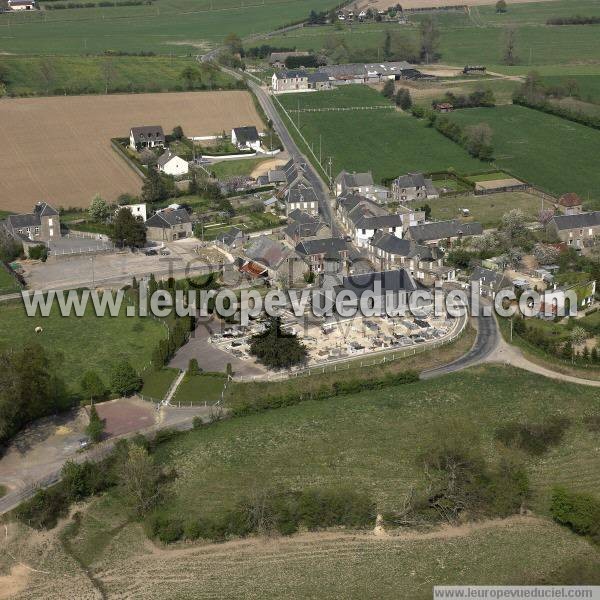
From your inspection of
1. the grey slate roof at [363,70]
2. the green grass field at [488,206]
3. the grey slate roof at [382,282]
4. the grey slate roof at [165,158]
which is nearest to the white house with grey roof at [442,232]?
the green grass field at [488,206]

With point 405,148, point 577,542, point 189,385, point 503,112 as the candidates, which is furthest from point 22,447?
point 503,112

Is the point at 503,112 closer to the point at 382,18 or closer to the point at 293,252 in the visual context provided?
the point at 293,252

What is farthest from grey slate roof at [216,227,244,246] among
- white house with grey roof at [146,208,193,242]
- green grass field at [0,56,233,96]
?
green grass field at [0,56,233,96]

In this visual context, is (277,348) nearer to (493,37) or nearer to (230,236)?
(230,236)

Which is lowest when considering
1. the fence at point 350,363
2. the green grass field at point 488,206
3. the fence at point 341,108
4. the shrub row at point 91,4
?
the fence at point 350,363

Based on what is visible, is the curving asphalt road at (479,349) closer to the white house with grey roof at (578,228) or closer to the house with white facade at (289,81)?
the white house with grey roof at (578,228)

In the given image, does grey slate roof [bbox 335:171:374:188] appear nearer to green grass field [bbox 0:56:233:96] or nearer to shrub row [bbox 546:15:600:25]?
green grass field [bbox 0:56:233:96]
